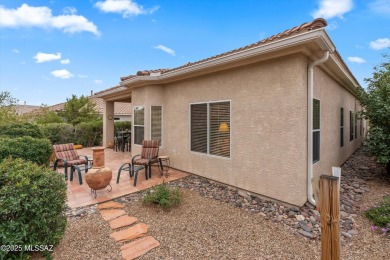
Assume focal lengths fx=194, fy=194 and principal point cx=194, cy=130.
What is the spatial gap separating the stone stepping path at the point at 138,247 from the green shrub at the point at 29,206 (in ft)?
3.37

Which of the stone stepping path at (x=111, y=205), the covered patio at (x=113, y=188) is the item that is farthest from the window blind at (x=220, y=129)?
the stone stepping path at (x=111, y=205)

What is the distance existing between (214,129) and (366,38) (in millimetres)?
12078

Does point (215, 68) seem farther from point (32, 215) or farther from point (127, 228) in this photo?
point (32, 215)

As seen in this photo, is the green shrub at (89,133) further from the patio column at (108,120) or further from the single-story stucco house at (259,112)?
A: the single-story stucco house at (259,112)

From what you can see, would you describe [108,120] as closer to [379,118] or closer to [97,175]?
[97,175]

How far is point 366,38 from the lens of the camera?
11.5 metres

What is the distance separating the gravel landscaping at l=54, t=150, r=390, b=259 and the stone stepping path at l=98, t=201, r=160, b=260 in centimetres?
11

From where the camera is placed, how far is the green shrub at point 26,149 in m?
5.53

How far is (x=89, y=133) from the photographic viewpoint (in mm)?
14570

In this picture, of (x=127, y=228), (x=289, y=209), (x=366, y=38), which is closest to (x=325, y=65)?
(x=289, y=209)

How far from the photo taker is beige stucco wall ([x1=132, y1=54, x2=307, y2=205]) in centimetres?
452

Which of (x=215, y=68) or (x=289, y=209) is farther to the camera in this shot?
(x=215, y=68)

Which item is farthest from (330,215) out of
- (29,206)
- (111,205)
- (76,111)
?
(76,111)

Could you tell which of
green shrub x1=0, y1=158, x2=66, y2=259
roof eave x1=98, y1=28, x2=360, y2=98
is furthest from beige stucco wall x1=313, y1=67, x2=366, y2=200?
green shrub x1=0, y1=158, x2=66, y2=259
